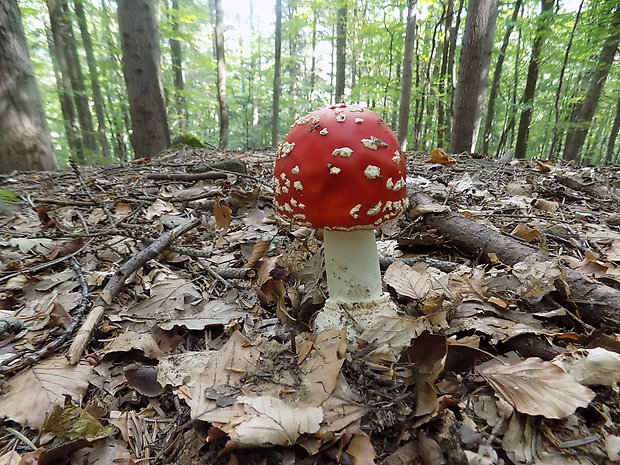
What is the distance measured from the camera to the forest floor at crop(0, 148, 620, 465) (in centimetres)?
118

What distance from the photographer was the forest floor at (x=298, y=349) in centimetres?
118

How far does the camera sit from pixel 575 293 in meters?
1.77

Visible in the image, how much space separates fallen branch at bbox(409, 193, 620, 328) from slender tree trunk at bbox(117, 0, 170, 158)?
6083mm

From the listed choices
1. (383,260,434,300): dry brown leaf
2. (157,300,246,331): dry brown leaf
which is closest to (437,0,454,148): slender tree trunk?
(383,260,434,300): dry brown leaf

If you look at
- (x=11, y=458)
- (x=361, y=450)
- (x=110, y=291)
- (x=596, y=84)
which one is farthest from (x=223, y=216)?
(x=596, y=84)

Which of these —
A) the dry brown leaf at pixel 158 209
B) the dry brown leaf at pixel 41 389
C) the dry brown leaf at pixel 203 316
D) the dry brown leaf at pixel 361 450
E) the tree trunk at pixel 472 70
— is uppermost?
the tree trunk at pixel 472 70

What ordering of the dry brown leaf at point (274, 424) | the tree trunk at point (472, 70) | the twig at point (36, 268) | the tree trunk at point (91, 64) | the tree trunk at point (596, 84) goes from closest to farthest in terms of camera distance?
the dry brown leaf at point (274, 424) < the twig at point (36, 268) < the tree trunk at point (472, 70) < the tree trunk at point (596, 84) < the tree trunk at point (91, 64)

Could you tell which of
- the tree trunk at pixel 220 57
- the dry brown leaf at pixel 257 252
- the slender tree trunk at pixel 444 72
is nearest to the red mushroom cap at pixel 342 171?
the dry brown leaf at pixel 257 252

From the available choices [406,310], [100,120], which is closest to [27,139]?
[406,310]

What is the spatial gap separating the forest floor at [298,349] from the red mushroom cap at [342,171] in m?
0.51

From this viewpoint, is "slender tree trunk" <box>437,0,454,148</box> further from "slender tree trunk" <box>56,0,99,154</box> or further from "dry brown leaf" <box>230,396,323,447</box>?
"slender tree trunk" <box>56,0,99,154</box>

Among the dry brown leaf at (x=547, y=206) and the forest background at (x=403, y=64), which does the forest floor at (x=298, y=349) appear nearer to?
the dry brown leaf at (x=547, y=206)

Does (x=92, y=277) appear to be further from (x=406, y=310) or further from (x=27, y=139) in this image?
(x=27, y=139)

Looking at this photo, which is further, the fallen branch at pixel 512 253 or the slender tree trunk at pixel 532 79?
the slender tree trunk at pixel 532 79
